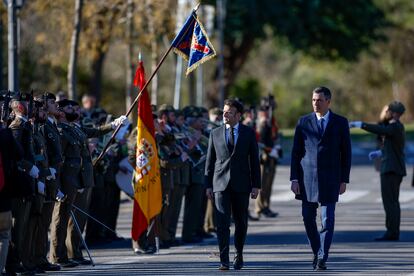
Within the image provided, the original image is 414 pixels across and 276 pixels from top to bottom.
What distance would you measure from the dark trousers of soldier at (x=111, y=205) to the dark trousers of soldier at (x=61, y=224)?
3.46m

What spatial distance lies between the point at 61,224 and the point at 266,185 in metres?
8.06

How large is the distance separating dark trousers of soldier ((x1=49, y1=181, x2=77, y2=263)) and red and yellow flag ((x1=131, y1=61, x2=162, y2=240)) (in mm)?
1478

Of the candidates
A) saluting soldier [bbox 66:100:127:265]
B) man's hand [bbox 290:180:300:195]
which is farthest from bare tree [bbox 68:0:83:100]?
man's hand [bbox 290:180:300:195]

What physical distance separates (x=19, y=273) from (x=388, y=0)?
5606 centimetres

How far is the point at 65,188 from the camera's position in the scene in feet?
49.5

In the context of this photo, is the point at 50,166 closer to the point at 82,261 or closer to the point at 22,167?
the point at 22,167

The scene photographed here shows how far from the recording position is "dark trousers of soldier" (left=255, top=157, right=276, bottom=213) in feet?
73.2

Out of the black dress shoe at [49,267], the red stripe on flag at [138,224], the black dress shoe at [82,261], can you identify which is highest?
the red stripe on flag at [138,224]

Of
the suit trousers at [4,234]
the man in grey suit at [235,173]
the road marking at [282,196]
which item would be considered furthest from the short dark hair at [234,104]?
the road marking at [282,196]

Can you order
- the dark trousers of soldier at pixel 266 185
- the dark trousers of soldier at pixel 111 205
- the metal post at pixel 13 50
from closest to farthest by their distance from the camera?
1. the dark trousers of soldier at pixel 111 205
2. the metal post at pixel 13 50
3. the dark trousers of soldier at pixel 266 185

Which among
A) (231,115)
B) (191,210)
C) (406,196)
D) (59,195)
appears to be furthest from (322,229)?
(406,196)

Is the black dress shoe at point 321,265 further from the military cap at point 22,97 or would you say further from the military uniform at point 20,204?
the military cap at point 22,97

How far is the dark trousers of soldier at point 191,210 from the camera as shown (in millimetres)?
18359

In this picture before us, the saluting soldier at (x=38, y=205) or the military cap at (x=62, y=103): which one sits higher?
the military cap at (x=62, y=103)
